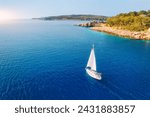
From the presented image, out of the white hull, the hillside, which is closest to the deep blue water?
the white hull

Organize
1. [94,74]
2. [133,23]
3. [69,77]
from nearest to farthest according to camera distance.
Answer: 1. [94,74]
2. [69,77]
3. [133,23]

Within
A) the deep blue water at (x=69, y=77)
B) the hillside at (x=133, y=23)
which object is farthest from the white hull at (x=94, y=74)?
the hillside at (x=133, y=23)

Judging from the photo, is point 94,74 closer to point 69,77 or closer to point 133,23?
point 69,77

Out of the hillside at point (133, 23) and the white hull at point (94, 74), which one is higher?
the hillside at point (133, 23)

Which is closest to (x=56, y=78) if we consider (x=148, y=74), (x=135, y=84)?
(x=135, y=84)

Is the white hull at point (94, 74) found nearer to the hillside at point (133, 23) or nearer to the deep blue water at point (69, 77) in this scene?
the deep blue water at point (69, 77)

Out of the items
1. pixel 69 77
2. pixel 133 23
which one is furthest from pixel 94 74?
pixel 133 23

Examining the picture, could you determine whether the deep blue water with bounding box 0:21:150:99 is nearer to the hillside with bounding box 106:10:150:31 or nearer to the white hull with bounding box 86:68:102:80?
the white hull with bounding box 86:68:102:80

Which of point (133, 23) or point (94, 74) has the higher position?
point (133, 23)

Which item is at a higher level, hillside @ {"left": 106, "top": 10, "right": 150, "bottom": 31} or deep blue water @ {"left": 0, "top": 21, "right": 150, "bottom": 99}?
hillside @ {"left": 106, "top": 10, "right": 150, "bottom": 31}

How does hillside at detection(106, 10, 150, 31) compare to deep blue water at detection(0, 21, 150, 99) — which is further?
hillside at detection(106, 10, 150, 31)

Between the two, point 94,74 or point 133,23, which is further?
point 133,23
